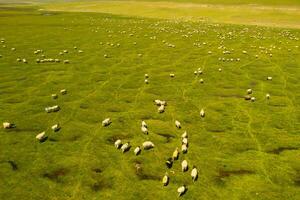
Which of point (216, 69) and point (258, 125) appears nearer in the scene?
point (258, 125)

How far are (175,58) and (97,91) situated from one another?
916 centimetres

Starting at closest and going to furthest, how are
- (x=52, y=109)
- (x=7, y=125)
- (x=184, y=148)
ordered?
(x=184, y=148) → (x=7, y=125) → (x=52, y=109)

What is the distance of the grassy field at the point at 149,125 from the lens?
31.7 feet

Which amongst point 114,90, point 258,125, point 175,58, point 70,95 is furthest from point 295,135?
point 175,58

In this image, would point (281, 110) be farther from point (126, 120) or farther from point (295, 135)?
point (126, 120)

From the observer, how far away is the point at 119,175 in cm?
1001

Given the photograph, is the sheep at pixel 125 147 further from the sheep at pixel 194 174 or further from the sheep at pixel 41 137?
the sheep at pixel 41 137

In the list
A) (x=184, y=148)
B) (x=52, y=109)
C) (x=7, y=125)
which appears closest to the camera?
(x=184, y=148)

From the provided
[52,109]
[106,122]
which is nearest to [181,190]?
[106,122]

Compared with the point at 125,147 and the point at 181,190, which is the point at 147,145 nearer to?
the point at 125,147

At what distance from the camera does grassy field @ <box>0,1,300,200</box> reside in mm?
9664

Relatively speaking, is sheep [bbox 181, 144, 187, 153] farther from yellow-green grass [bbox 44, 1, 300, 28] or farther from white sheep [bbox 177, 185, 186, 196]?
yellow-green grass [bbox 44, 1, 300, 28]

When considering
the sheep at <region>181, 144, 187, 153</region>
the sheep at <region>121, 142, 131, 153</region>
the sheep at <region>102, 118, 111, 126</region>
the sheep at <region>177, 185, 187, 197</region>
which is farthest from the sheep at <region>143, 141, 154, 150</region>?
the sheep at <region>177, 185, 187, 197</region>

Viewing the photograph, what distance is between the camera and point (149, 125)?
13.3m
